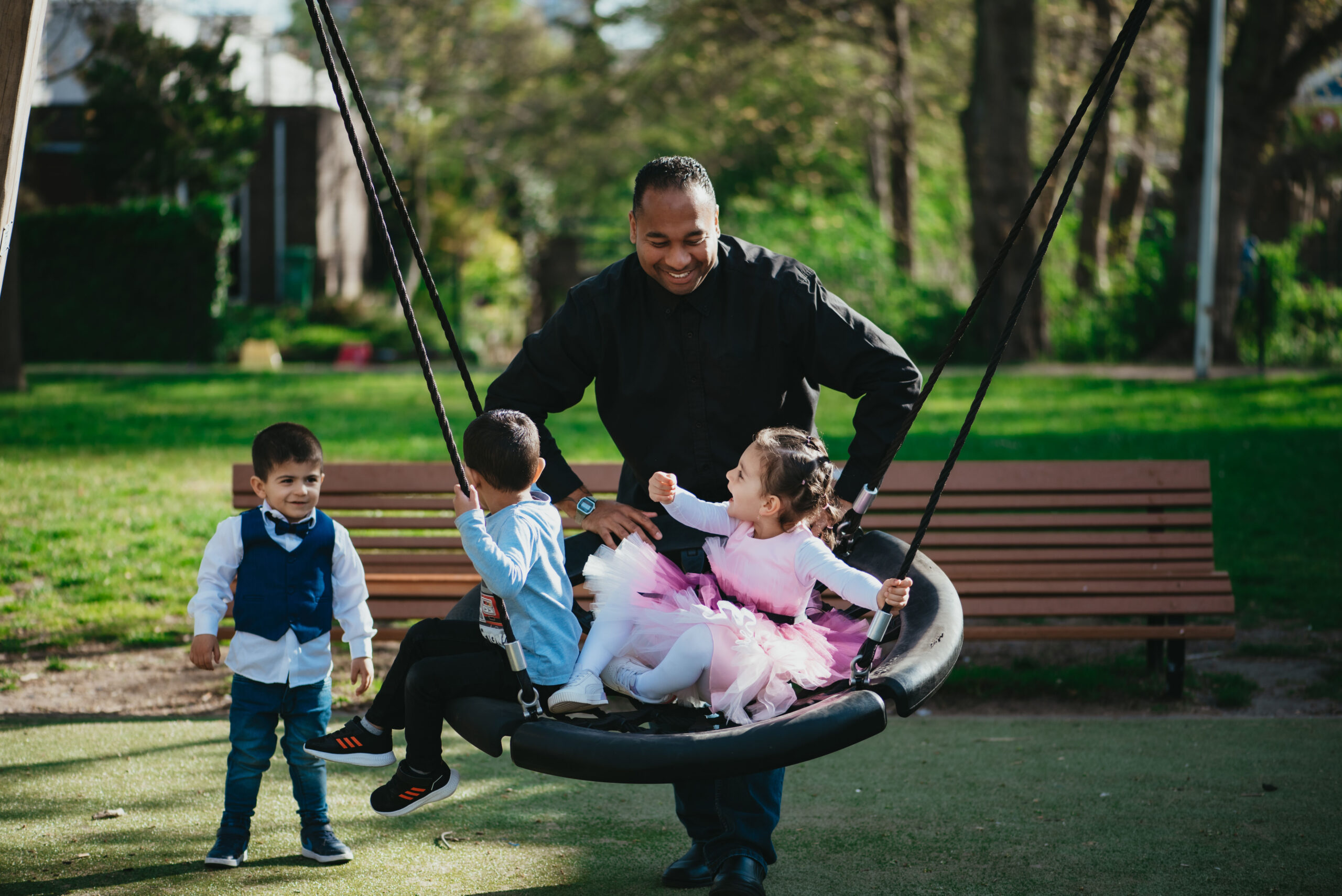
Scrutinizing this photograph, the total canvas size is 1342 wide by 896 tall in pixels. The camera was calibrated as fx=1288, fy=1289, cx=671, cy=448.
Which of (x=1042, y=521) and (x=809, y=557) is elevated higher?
(x=809, y=557)

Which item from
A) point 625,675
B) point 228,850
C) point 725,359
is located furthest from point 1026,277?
point 228,850

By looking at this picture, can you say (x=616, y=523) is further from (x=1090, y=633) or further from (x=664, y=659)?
(x=1090, y=633)

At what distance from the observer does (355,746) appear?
10.2 ft

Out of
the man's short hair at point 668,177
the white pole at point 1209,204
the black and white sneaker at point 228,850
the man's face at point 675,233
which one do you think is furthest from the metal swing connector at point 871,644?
the white pole at point 1209,204

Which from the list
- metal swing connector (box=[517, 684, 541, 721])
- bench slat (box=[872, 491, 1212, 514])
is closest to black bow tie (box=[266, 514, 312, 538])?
metal swing connector (box=[517, 684, 541, 721])

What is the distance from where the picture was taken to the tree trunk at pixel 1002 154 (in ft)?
51.0

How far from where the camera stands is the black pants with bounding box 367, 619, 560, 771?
2.92 meters

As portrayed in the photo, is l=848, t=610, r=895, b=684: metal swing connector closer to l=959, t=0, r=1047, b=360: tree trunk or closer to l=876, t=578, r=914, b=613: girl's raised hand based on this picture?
l=876, t=578, r=914, b=613: girl's raised hand

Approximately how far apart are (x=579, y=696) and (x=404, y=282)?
101 cm

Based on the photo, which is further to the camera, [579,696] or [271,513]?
[271,513]

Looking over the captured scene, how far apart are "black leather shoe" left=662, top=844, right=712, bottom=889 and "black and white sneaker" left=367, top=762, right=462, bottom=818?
675mm

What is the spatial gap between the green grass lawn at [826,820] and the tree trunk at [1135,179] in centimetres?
1707

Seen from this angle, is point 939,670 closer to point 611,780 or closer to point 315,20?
point 611,780

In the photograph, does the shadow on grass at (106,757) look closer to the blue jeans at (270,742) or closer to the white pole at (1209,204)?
the blue jeans at (270,742)
